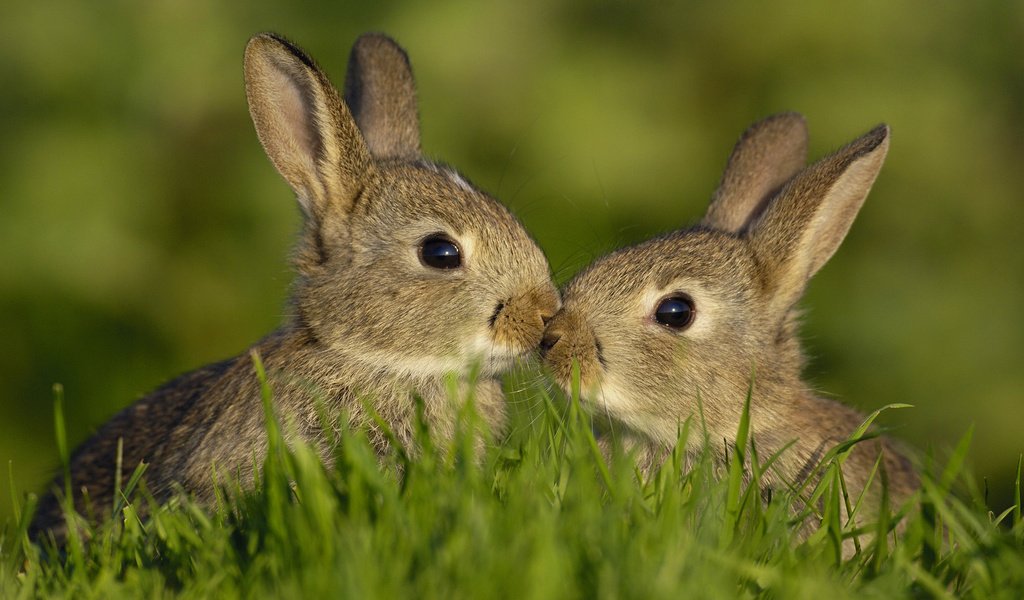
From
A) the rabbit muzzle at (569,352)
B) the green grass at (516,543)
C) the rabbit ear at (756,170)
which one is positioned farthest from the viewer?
the rabbit ear at (756,170)

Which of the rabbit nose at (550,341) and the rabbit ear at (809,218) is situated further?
the rabbit ear at (809,218)

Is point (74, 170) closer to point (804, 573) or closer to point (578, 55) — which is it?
point (578, 55)

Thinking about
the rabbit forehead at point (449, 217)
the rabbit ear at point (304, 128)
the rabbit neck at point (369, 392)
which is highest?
the rabbit ear at point (304, 128)

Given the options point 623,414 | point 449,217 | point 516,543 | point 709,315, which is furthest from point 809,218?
point 516,543

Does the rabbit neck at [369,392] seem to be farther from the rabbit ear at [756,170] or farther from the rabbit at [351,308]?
the rabbit ear at [756,170]

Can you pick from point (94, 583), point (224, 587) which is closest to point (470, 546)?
point (224, 587)

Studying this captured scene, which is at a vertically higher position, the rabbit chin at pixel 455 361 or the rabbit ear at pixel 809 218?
the rabbit ear at pixel 809 218

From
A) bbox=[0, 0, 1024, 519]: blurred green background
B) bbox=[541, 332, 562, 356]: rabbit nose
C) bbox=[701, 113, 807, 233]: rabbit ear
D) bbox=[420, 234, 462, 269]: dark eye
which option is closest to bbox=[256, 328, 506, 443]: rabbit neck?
bbox=[541, 332, 562, 356]: rabbit nose

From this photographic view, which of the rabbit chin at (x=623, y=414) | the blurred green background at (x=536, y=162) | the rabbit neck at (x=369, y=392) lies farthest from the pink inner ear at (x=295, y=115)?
the blurred green background at (x=536, y=162)
